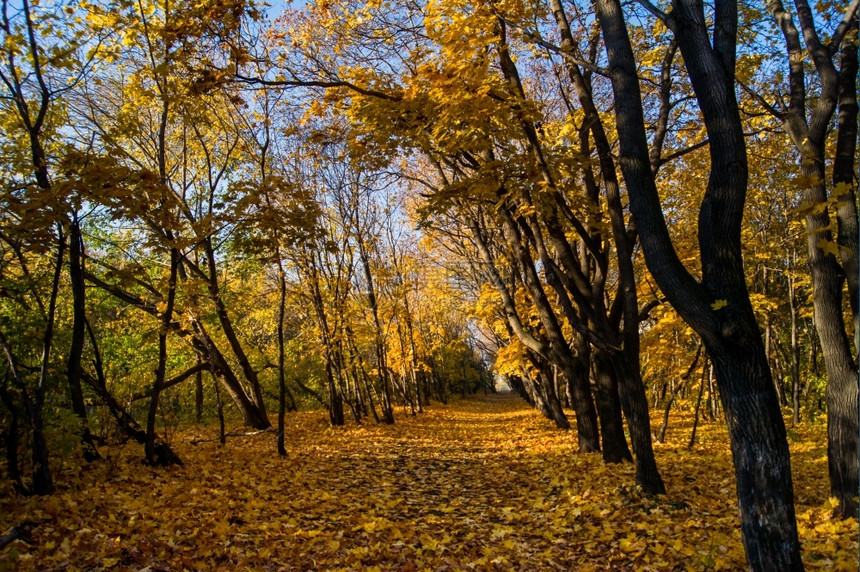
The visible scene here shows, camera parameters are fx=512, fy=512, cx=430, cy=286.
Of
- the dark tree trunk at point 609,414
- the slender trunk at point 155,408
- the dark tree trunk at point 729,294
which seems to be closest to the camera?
the dark tree trunk at point 729,294

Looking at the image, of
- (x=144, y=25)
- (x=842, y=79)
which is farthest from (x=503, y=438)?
(x=144, y=25)

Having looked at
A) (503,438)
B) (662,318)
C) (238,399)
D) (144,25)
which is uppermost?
(144,25)

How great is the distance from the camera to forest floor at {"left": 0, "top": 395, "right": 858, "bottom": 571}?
407 centimetres

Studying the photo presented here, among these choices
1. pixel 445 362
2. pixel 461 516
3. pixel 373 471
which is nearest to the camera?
pixel 461 516

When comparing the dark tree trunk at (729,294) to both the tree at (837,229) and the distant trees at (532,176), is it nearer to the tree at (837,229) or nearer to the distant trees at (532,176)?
the distant trees at (532,176)

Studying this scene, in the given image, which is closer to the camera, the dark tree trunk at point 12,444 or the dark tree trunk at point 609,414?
the dark tree trunk at point 12,444

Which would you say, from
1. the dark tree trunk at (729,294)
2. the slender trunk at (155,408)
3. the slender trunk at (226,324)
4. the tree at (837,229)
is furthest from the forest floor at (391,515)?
the slender trunk at (226,324)

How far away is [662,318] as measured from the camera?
9.99m

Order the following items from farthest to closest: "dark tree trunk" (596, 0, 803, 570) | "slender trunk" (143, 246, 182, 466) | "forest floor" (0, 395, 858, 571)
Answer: "slender trunk" (143, 246, 182, 466) → "forest floor" (0, 395, 858, 571) → "dark tree trunk" (596, 0, 803, 570)

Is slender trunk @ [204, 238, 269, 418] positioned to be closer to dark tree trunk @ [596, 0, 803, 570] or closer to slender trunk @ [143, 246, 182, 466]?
slender trunk @ [143, 246, 182, 466]

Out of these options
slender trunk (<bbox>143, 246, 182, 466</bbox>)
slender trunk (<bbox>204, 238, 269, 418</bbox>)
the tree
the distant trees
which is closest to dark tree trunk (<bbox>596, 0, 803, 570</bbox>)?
Answer: the distant trees

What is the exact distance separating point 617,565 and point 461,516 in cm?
215

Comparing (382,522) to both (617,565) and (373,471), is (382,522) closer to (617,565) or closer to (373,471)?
(617,565)

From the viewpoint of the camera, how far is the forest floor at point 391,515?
13.4 ft
